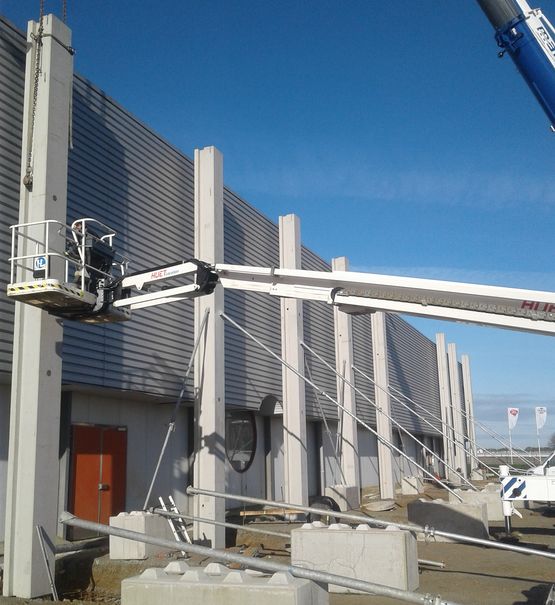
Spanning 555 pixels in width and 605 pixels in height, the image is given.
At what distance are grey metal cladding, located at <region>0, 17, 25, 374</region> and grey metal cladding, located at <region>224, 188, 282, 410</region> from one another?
23.4ft

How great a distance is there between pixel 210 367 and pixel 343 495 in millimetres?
8422

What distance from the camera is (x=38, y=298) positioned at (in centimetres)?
931

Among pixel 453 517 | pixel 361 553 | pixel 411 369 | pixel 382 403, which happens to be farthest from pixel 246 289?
pixel 411 369

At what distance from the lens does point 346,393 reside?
2402cm

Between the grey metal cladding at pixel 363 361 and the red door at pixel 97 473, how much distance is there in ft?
45.0

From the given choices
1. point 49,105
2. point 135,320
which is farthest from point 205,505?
point 49,105

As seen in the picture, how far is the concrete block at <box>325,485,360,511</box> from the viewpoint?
21.2 metres

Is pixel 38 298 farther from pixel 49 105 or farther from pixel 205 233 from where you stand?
pixel 205 233

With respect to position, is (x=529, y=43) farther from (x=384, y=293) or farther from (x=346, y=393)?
(x=346, y=393)

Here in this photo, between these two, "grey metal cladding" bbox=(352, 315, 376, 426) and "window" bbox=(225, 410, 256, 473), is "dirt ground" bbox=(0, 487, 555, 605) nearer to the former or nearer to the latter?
"window" bbox=(225, 410, 256, 473)

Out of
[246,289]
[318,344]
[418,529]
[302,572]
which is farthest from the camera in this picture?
[318,344]

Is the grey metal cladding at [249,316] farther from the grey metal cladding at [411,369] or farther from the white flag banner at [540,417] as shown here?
the grey metal cladding at [411,369]

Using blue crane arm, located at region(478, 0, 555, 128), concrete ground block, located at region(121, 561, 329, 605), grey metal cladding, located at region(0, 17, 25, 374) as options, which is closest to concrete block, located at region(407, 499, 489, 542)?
blue crane arm, located at region(478, 0, 555, 128)

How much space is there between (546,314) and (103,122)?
10.3 m
